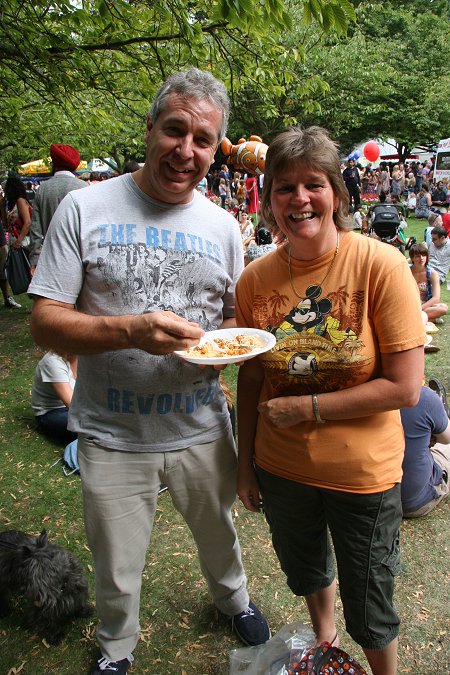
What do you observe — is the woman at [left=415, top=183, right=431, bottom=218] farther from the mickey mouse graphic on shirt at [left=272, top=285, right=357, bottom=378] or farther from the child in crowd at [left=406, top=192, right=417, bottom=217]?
the mickey mouse graphic on shirt at [left=272, top=285, right=357, bottom=378]

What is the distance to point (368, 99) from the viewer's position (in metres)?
24.9

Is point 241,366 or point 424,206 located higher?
point 424,206

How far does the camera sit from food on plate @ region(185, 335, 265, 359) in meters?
1.70

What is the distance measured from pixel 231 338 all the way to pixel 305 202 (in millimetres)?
544

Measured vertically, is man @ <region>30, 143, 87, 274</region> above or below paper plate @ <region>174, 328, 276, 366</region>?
above

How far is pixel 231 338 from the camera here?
1.80 m

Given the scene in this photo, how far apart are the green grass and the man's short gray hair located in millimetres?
2321

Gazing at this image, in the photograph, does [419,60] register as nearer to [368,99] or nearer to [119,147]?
[368,99]

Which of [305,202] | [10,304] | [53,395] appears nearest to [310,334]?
[305,202]

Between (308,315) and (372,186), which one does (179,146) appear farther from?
(372,186)

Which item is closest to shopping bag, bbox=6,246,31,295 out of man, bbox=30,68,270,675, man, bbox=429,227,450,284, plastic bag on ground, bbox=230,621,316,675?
man, bbox=30,68,270,675

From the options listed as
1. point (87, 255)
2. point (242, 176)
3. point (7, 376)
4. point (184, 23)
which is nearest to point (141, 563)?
point (87, 255)

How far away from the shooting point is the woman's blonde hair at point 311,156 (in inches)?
61.8

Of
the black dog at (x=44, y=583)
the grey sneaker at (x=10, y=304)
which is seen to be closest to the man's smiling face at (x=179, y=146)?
the black dog at (x=44, y=583)
